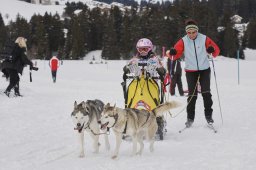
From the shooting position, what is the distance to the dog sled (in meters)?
6.89

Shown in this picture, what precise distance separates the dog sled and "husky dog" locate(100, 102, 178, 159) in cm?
63

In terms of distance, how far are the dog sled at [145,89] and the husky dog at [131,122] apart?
2.07 ft

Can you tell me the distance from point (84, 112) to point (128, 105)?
1.59 meters

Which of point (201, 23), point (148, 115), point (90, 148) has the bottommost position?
point (90, 148)

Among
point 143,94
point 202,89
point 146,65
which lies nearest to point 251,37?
point 202,89

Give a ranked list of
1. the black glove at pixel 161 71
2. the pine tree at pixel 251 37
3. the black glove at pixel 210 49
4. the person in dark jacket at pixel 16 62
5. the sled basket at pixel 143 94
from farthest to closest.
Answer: the pine tree at pixel 251 37 → the person in dark jacket at pixel 16 62 → the black glove at pixel 210 49 → the black glove at pixel 161 71 → the sled basket at pixel 143 94

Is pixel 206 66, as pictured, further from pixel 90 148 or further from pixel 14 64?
pixel 14 64

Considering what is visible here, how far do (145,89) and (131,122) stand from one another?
4.54ft

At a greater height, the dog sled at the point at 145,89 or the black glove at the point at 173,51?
the black glove at the point at 173,51

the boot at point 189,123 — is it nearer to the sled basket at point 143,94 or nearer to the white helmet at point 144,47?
the sled basket at point 143,94

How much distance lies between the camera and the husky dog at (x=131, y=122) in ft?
17.7

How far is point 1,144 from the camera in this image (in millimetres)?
6707

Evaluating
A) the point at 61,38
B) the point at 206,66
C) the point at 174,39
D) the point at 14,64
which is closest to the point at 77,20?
the point at 61,38

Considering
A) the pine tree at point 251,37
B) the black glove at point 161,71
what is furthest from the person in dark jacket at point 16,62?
the pine tree at point 251,37
